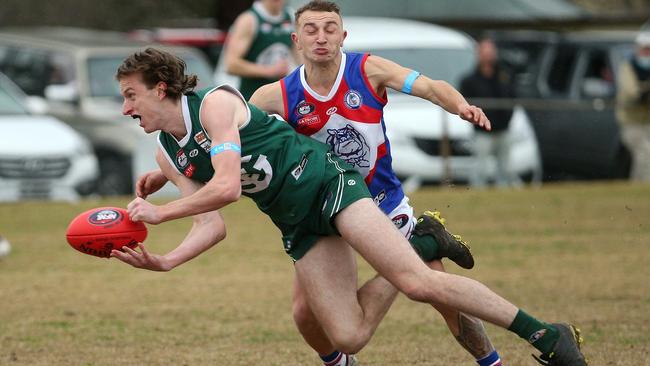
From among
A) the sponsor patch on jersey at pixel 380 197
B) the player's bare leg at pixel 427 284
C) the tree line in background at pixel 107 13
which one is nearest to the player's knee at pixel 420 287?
the player's bare leg at pixel 427 284

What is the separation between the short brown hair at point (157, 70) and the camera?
5996 millimetres

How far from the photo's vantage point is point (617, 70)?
19203mm

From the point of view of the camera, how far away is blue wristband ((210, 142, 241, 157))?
19.1 ft

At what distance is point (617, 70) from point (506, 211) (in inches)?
201

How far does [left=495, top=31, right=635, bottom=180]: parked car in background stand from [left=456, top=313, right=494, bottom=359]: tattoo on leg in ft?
33.8

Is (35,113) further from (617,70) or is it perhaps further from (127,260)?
(127,260)

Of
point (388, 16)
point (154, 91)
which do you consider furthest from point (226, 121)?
point (388, 16)

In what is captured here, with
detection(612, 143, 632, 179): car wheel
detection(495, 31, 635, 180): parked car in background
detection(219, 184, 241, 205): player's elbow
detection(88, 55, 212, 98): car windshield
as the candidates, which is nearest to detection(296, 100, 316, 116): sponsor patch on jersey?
detection(219, 184, 241, 205): player's elbow

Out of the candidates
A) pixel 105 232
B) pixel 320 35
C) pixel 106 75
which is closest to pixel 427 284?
pixel 320 35

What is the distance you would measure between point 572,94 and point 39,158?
7.75 meters

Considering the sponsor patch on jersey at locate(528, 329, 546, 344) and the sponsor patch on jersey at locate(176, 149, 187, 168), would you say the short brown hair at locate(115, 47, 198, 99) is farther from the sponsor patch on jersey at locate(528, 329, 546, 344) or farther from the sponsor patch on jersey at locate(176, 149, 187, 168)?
the sponsor patch on jersey at locate(528, 329, 546, 344)

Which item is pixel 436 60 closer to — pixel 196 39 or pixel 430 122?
pixel 430 122

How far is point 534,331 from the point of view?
6.07 meters

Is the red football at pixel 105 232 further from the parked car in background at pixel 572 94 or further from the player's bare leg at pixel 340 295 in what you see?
the parked car in background at pixel 572 94
